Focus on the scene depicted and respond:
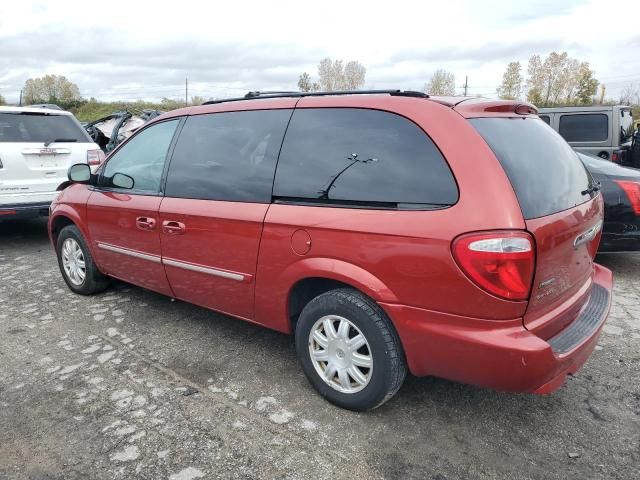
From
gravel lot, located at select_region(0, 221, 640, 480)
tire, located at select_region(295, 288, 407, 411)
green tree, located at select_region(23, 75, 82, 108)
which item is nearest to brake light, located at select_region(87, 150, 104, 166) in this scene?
gravel lot, located at select_region(0, 221, 640, 480)

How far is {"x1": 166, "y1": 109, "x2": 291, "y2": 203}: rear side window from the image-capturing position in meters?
3.02

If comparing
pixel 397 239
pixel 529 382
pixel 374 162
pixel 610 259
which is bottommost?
pixel 610 259

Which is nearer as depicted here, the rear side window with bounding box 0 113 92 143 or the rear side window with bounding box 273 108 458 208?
the rear side window with bounding box 273 108 458 208

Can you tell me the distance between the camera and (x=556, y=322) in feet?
8.04

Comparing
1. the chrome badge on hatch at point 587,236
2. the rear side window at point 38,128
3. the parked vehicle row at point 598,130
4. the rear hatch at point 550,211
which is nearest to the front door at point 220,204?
the rear hatch at point 550,211

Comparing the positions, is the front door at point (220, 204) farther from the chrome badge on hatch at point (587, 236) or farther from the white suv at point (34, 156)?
the white suv at point (34, 156)

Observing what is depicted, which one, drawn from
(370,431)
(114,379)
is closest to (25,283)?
(114,379)

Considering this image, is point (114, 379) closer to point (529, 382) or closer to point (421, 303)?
point (421, 303)

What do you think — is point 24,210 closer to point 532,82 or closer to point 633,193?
point 633,193

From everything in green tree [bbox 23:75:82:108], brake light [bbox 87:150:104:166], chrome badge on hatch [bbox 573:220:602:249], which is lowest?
chrome badge on hatch [bbox 573:220:602:249]

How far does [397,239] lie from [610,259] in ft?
14.4

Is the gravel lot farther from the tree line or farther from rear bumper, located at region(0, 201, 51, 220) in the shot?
the tree line

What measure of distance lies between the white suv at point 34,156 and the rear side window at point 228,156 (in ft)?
11.9

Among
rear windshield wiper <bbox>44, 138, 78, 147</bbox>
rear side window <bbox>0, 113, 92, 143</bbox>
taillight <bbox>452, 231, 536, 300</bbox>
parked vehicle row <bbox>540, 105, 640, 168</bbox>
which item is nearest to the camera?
taillight <bbox>452, 231, 536, 300</bbox>
